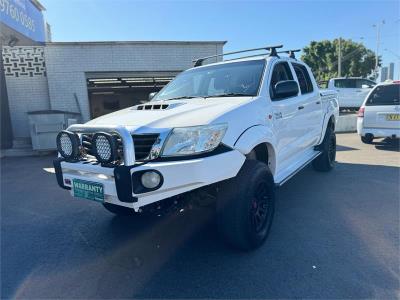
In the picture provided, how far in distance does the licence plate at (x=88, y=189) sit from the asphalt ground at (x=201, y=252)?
2.25 feet

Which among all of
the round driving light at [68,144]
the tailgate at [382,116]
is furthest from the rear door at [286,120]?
the tailgate at [382,116]

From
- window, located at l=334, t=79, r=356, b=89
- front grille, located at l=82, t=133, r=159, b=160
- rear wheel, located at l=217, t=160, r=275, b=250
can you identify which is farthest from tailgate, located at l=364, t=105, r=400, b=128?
window, located at l=334, t=79, r=356, b=89

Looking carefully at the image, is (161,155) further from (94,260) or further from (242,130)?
(94,260)

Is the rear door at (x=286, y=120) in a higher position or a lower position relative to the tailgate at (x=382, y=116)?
higher

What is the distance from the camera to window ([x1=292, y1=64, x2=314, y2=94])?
4606mm

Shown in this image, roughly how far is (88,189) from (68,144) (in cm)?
51

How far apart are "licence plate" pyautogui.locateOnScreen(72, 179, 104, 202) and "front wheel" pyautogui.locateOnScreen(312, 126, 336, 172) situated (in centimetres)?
423

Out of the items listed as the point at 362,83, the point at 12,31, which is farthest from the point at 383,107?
the point at 12,31

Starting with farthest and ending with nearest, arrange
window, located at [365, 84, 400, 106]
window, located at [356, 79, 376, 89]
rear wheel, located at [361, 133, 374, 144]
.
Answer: window, located at [356, 79, 376, 89], rear wheel, located at [361, 133, 374, 144], window, located at [365, 84, 400, 106]

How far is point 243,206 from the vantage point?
8.76ft

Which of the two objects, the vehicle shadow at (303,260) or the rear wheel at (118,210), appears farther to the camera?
the rear wheel at (118,210)

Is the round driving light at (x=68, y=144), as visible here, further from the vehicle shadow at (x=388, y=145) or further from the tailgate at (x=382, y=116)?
the vehicle shadow at (x=388, y=145)

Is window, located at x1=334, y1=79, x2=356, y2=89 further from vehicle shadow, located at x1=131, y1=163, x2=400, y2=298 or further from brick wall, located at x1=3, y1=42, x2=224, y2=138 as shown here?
vehicle shadow, located at x1=131, y1=163, x2=400, y2=298

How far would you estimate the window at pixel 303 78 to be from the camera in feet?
15.1
